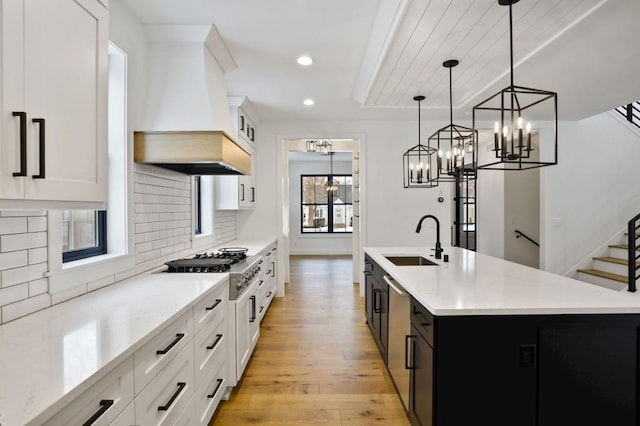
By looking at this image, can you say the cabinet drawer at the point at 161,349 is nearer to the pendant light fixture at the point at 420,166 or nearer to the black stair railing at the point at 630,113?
the pendant light fixture at the point at 420,166

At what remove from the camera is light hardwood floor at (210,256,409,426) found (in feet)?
7.50

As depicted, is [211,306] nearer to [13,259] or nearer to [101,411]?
[13,259]

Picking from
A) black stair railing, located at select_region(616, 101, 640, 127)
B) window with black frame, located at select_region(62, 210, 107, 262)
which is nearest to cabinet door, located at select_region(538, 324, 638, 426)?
window with black frame, located at select_region(62, 210, 107, 262)

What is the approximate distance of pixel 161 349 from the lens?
4.75 feet

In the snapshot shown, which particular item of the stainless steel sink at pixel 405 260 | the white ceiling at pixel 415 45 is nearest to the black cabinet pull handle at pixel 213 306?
the stainless steel sink at pixel 405 260

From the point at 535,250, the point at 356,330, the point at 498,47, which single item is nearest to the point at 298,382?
the point at 356,330

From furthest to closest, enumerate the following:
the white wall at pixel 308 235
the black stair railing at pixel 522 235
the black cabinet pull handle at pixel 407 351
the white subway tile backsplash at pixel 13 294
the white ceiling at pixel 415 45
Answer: the white wall at pixel 308 235 → the black stair railing at pixel 522 235 → the white ceiling at pixel 415 45 → the black cabinet pull handle at pixel 407 351 → the white subway tile backsplash at pixel 13 294

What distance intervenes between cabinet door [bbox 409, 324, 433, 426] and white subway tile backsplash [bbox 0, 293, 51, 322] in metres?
1.79

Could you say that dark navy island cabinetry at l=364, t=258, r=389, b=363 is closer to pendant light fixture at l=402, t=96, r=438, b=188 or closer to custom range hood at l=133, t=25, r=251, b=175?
pendant light fixture at l=402, t=96, r=438, b=188

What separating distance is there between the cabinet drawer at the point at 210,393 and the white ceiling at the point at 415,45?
237 cm

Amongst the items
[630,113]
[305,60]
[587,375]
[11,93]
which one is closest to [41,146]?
[11,93]

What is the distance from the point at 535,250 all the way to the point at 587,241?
4.71 ft

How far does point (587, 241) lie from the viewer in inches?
206

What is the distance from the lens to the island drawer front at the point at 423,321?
1.65m
